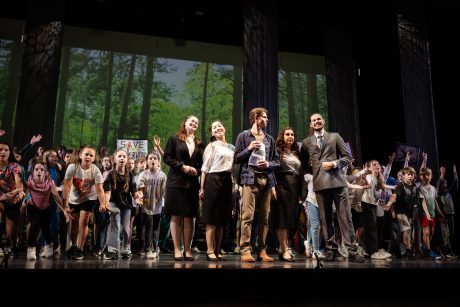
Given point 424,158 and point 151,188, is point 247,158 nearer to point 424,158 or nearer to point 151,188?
point 151,188

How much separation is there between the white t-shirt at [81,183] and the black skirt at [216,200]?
56.7 inches

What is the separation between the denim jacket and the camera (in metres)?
4.12

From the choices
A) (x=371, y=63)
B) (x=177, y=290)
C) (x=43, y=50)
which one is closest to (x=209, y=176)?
(x=177, y=290)

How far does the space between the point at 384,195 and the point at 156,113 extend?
7779 millimetres

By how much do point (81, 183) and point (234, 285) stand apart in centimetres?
254

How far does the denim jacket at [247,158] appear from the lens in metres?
4.12

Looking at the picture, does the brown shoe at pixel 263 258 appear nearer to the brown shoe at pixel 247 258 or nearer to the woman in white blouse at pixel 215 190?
the brown shoe at pixel 247 258

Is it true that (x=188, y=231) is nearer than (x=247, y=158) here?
No

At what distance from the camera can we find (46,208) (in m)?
4.95

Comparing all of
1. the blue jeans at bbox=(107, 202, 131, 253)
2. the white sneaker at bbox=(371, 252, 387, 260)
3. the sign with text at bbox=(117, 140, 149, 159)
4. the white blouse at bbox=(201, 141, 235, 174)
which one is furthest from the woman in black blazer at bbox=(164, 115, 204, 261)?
the sign with text at bbox=(117, 140, 149, 159)

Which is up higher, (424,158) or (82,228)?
(424,158)

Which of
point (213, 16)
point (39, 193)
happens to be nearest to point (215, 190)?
point (39, 193)

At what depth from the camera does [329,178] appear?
438 cm

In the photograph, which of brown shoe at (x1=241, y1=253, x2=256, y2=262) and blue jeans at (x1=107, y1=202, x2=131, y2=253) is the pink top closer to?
blue jeans at (x1=107, y1=202, x2=131, y2=253)
